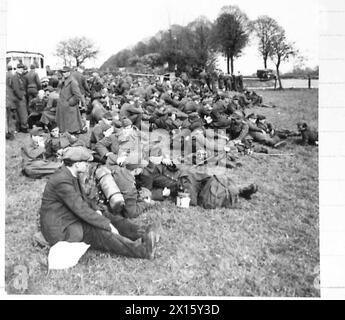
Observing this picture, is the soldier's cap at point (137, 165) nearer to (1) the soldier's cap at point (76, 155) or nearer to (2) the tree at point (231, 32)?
(1) the soldier's cap at point (76, 155)

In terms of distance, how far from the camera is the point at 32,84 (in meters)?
6.30

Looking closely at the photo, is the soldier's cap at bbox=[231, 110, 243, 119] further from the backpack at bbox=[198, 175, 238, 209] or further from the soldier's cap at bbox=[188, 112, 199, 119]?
the backpack at bbox=[198, 175, 238, 209]

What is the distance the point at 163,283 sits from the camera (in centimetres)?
338

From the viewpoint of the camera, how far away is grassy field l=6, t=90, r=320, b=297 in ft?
11.0

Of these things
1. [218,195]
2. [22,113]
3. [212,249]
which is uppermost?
[22,113]

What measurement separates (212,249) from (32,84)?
13.7ft

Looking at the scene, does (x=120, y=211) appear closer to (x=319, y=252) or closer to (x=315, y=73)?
(x=319, y=252)

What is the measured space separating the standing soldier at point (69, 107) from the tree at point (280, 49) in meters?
2.54

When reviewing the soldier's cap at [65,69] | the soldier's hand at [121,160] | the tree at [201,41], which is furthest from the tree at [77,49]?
the soldier's hand at [121,160]

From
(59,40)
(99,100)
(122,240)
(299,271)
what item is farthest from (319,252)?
(99,100)

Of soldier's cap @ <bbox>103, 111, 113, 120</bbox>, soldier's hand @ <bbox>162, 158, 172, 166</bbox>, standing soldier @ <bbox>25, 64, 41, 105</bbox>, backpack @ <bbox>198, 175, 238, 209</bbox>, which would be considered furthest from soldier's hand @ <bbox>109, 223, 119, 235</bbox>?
standing soldier @ <bbox>25, 64, 41, 105</bbox>

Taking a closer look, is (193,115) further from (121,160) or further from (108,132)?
(121,160)

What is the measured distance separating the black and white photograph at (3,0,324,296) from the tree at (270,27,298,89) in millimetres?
11

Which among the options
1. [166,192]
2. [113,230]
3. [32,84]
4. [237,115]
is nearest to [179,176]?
[166,192]
